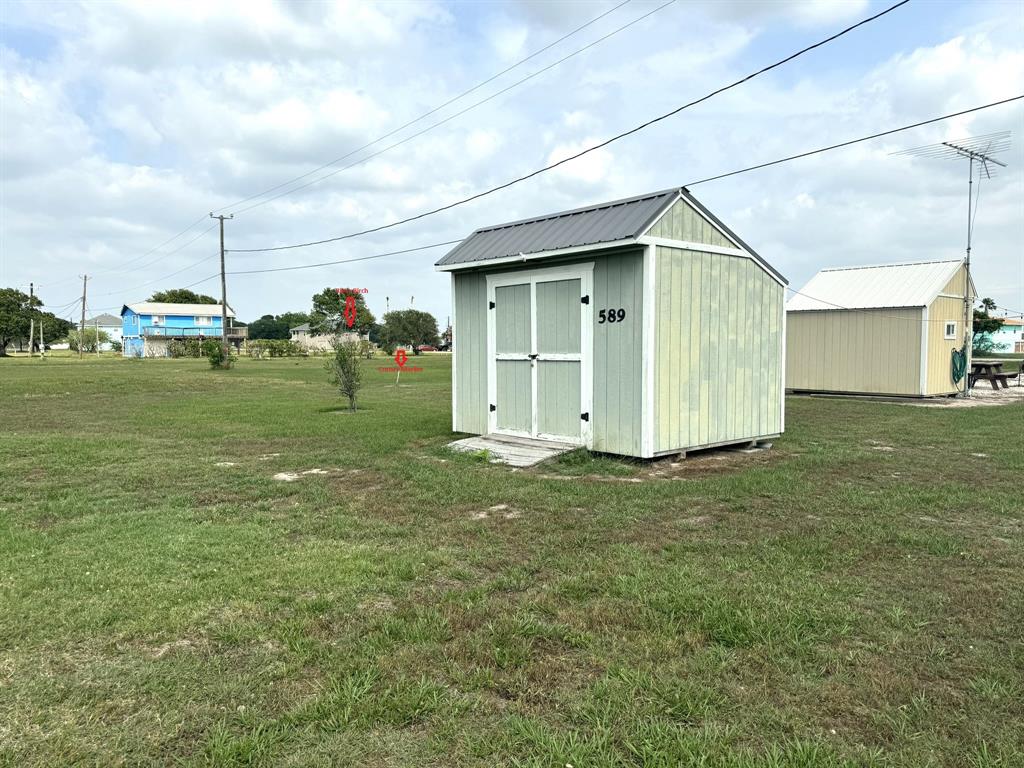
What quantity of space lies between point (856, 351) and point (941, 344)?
6.78 ft

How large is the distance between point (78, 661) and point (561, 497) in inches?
161

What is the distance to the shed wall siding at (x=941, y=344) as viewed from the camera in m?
17.5

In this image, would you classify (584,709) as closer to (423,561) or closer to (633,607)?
(633,607)

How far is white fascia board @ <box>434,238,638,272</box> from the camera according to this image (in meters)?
7.78

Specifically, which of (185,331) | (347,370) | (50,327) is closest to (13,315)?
(50,327)

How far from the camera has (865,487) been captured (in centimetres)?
667

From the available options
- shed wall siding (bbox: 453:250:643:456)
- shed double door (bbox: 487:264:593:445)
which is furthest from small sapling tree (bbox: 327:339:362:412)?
shed wall siding (bbox: 453:250:643:456)

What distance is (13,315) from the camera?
65.7m

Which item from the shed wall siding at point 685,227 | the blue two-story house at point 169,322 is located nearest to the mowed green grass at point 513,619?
the shed wall siding at point 685,227

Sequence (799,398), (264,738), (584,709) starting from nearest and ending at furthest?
(264,738) → (584,709) → (799,398)

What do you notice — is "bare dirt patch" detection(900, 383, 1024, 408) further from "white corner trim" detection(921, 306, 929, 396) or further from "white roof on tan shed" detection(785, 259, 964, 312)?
"white roof on tan shed" detection(785, 259, 964, 312)

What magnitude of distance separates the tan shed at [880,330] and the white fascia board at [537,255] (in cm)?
1170

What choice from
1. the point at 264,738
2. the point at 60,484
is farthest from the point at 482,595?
the point at 60,484

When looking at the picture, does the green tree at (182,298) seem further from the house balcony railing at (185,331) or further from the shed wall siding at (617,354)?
the shed wall siding at (617,354)
